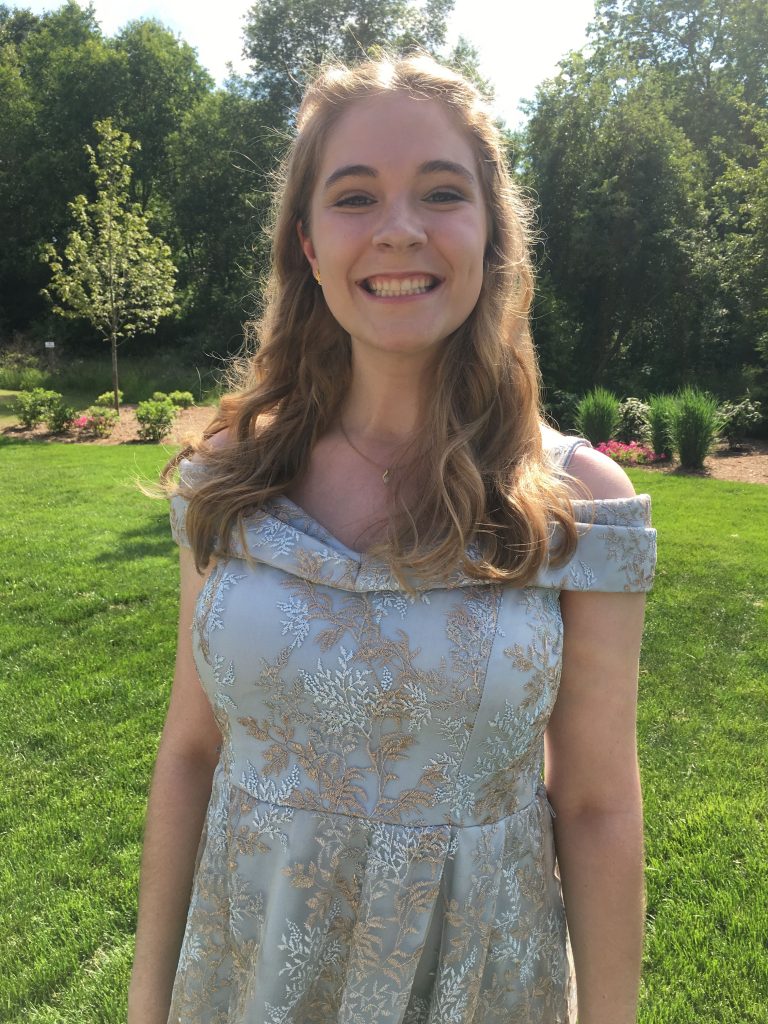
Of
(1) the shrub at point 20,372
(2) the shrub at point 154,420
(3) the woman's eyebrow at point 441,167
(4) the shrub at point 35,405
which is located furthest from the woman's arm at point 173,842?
(1) the shrub at point 20,372

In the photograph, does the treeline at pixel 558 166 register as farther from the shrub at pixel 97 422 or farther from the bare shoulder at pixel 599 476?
the bare shoulder at pixel 599 476

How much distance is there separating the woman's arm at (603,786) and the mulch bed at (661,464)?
309 inches

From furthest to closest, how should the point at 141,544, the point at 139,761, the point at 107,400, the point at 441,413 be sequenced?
the point at 107,400 → the point at 141,544 → the point at 139,761 → the point at 441,413

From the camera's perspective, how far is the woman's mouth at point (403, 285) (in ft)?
4.08

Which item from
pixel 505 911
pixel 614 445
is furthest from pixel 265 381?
pixel 614 445

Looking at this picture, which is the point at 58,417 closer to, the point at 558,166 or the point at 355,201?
the point at 558,166

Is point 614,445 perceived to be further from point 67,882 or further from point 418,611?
point 418,611

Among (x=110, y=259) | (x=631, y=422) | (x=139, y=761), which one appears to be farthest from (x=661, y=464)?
(x=110, y=259)

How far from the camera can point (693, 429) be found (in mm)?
11195

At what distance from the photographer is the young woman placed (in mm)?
1136

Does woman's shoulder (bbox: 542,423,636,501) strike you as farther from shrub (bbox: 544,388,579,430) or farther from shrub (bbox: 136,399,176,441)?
shrub (bbox: 544,388,579,430)

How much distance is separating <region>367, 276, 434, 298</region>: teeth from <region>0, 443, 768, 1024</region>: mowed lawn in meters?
2.43

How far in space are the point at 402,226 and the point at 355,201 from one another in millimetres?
123

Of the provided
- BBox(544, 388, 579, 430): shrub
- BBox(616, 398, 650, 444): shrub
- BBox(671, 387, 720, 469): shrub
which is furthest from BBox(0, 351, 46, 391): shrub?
BBox(671, 387, 720, 469): shrub
